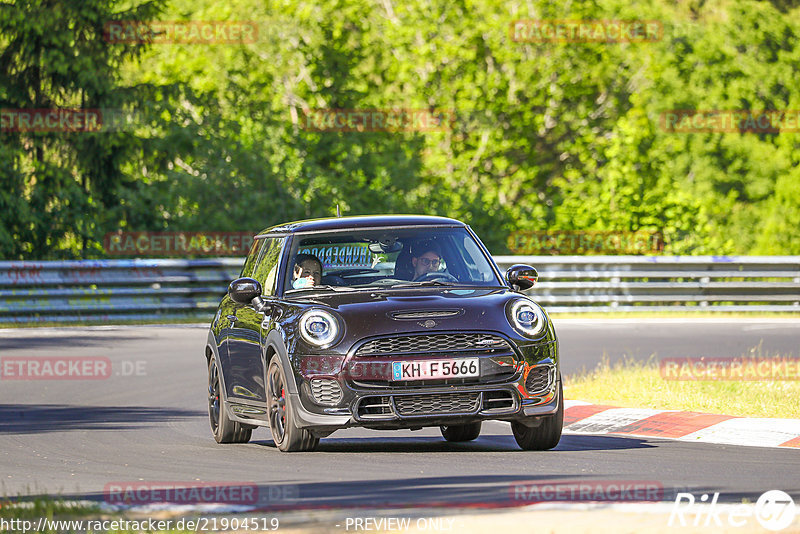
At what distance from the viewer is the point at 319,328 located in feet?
31.3

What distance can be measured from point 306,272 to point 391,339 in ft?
4.42

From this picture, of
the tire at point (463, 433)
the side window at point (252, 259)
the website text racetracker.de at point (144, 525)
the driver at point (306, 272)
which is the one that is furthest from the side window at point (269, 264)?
the website text racetracker.de at point (144, 525)

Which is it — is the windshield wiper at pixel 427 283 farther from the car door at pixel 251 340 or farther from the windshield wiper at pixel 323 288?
the car door at pixel 251 340

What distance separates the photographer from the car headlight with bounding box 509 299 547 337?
9.66m

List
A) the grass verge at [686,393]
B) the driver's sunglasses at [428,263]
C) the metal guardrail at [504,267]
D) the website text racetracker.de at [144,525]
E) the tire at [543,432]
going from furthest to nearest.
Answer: the metal guardrail at [504,267]
the grass verge at [686,393]
the driver's sunglasses at [428,263]
the tire at [543,432]
the website text racetracker.de at [144,525]

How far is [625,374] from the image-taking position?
1492cm

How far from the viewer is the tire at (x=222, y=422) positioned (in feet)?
37.2

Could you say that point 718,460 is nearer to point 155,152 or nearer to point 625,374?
point 625,374

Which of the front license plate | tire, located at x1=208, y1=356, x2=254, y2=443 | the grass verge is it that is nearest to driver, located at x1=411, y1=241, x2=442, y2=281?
the front license plate

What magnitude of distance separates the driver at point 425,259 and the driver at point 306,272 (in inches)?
26.6

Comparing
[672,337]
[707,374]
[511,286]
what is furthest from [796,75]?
[511,286]

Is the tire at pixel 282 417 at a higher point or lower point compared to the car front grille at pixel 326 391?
lower

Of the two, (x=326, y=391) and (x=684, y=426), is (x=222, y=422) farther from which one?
(x=684, y=426)

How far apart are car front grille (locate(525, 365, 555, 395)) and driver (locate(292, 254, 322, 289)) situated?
1.77m
